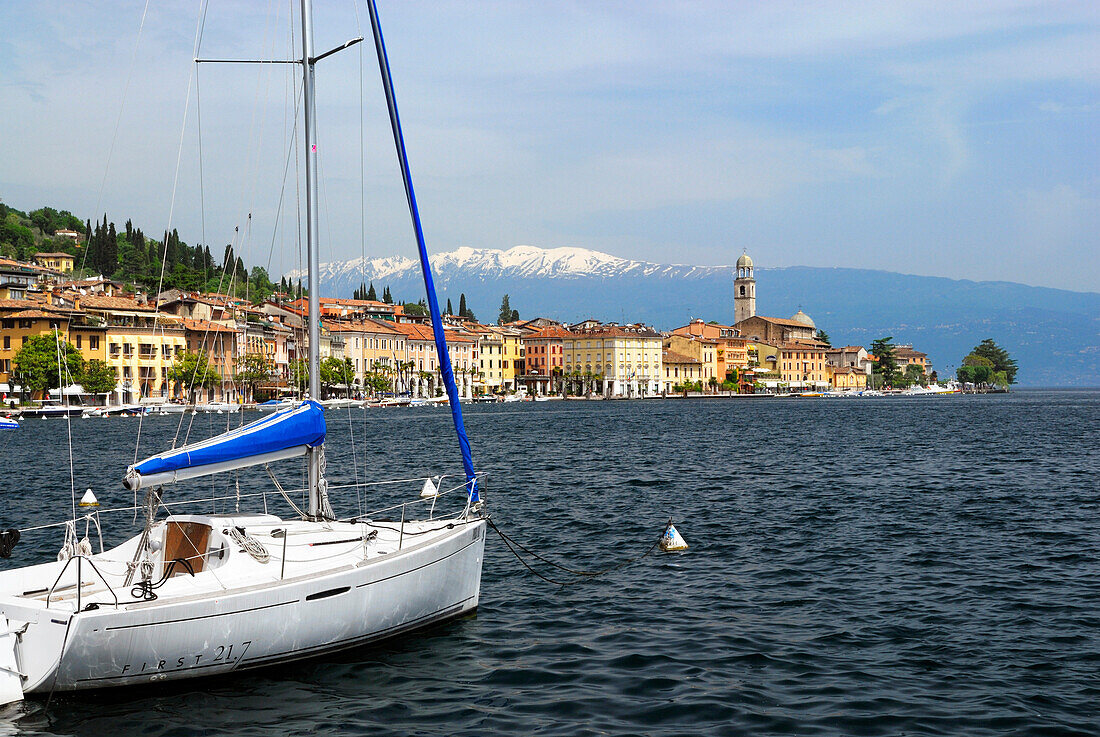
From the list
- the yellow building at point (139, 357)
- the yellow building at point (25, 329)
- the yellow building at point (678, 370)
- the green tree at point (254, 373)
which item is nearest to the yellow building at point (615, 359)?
the yellow building at point (678, 370)

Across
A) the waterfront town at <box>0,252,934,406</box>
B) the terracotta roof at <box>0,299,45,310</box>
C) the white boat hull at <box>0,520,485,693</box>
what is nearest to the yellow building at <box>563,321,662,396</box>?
the waterfront town at <box>0,252,934,406</box>

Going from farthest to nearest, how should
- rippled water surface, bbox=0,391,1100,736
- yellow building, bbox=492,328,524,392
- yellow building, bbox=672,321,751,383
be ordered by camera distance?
yellow building, bbox=672,321,751,383 < yellow building, bbox=492,328,524,392 < rippled water surface, bbox=0,391,1100,736

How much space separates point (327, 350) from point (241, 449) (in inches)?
5180

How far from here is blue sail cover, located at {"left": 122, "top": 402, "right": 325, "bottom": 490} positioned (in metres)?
11.8

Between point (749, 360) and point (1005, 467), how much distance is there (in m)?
163

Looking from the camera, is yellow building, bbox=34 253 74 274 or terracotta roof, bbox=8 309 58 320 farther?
yellow building, bbox=34 253 74 274

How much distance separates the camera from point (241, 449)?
12.6 meters

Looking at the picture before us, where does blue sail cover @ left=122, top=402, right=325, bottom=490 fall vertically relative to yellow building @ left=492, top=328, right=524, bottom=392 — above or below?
below

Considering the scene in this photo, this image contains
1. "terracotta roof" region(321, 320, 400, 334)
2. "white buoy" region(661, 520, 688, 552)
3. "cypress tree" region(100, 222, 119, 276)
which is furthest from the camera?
"cypress tree" region(100, 222, 119, 276)

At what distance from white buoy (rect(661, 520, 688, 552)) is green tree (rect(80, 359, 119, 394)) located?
3471 inches

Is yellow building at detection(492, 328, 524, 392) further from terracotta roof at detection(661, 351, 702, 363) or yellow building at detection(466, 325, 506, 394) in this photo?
terracotta roof at detection(661, 351, 702, 363)

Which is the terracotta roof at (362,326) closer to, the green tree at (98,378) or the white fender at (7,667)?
the green tree at (98,378)

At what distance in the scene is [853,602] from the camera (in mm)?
15391

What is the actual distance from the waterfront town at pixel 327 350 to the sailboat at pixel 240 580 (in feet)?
135
